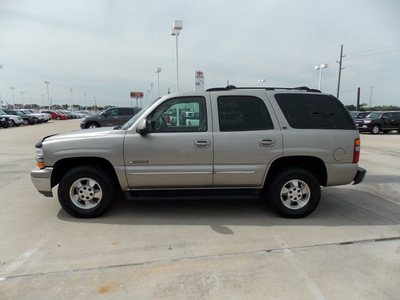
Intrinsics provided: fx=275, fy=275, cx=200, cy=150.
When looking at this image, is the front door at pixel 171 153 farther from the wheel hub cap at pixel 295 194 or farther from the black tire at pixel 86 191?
the wheel hub cap at pixel 295 194

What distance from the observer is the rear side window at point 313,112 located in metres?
4.05

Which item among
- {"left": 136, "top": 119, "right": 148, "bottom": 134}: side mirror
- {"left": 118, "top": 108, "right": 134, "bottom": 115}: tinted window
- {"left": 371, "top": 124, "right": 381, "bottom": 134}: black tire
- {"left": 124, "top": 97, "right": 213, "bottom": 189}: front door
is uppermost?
{"left": 118, "top": 108, "right": 134, "bottom": 115}: tinted window

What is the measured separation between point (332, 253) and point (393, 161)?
7.44m

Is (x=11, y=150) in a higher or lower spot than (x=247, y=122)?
lower

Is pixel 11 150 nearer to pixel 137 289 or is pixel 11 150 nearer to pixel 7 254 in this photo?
pixel 7 254

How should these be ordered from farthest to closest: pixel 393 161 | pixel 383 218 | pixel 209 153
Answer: pixel 393 161 → pixel 383 218 → pixel 209 153

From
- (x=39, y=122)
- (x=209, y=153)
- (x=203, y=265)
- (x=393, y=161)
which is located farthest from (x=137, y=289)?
(x=39, y=122)

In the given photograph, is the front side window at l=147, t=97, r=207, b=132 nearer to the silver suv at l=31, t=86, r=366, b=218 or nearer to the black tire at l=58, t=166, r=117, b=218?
the silver suv at l=31, t=86, r=366, b=218

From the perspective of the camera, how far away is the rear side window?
4.05m

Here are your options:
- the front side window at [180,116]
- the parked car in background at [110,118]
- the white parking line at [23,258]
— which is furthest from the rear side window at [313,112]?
the parked car in background at [110,118]

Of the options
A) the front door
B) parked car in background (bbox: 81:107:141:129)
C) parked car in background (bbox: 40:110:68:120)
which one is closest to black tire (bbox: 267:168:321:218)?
the front door

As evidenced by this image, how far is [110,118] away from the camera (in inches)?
670

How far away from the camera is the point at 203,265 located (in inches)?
116

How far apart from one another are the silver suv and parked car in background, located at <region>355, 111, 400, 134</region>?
18815 millimetres
